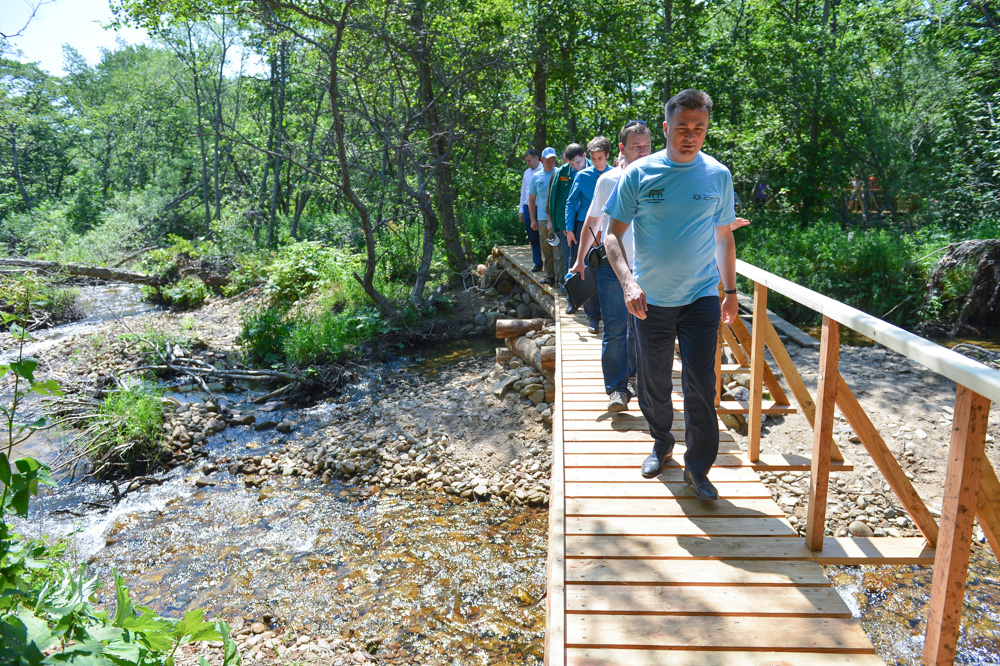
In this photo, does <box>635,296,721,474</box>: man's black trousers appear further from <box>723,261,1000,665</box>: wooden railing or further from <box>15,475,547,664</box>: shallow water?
<box>15,475,547,664</box>: shallow water

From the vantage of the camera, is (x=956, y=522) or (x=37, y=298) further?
(x=37, y=298)

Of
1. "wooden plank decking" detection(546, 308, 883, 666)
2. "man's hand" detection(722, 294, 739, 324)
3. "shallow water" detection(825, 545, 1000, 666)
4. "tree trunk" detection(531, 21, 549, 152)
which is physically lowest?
"shallow water" detection(825, 545, 1000, 666)

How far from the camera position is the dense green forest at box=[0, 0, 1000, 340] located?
11.8 m

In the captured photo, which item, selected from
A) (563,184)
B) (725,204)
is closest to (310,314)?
(563,184)

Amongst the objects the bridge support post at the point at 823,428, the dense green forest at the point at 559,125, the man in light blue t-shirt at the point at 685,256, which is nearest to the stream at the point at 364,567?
the bridge support post at the point at 823,428

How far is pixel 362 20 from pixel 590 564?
418 inches

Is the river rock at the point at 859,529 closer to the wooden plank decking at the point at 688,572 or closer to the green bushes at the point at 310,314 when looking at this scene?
the wooden plank decking at the point at 688,572

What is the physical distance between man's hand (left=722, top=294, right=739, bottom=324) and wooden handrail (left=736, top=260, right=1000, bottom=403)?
1.14ft

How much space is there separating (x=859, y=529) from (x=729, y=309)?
310 centimetres

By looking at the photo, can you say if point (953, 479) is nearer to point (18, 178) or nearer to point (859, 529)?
point (859, 529)

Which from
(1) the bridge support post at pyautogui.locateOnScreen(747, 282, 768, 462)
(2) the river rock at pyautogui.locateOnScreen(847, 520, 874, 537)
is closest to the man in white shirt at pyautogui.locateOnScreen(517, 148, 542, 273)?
(2) the river rock at pyautogui.locateOnScreen(847, 520, 874, 537)

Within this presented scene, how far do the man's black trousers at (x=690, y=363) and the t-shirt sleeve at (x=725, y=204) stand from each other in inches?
16.6

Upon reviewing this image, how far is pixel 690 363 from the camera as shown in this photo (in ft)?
11.3

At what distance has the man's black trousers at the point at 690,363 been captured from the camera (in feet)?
11.1
